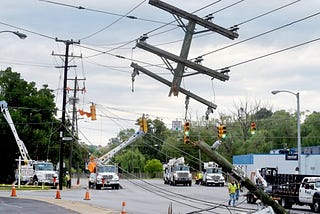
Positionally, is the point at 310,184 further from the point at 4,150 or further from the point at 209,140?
the point at 209,140

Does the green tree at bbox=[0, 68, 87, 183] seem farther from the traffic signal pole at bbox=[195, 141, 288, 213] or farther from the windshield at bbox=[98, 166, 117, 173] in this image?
the traffic signal pole at bbox=[195, 141, 288, 213]

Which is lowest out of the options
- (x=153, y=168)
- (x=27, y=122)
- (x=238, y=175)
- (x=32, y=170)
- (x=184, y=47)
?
(x=238, y=175)

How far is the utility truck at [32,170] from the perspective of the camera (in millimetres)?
64625

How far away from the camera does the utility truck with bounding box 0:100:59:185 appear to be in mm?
64625

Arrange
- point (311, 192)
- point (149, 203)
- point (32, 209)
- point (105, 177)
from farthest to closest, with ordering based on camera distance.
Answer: point (105, 177)
point (149, 203)
point (311, 192)
point (32, 209)

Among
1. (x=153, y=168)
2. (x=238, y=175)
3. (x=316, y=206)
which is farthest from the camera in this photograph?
(x=153, y=168)

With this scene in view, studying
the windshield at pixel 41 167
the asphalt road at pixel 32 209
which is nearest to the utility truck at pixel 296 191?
the asphalt road at pixel 32 209

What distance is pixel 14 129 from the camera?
219 ft

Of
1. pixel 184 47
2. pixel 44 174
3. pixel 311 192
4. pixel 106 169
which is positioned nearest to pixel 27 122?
pixel 44 174

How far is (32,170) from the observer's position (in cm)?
6531

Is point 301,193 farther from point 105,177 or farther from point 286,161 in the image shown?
point 286,161

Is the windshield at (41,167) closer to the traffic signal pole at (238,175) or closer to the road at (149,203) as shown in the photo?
the road at (149,203)

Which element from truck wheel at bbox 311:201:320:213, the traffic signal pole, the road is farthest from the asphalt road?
truck wheel at bbox 311:201:320:213

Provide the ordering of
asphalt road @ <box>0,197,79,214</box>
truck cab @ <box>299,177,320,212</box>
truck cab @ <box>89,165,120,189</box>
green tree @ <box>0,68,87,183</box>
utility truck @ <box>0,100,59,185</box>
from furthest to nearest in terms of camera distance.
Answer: green tree @ <box>0,68,87,183</box> < utility truck @ <box>0,100,59,185</box> < truck cab @ <box>89,165,120,189</box> < truck cab @ <box>299,177,320,212</box> < asphalt road @ <box>0,197,79,214</box>
